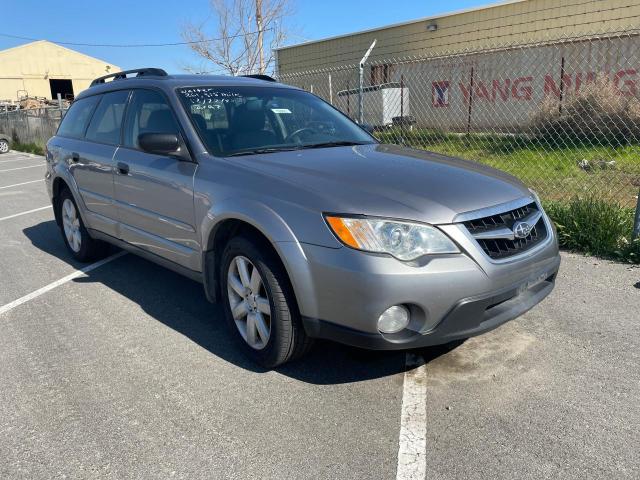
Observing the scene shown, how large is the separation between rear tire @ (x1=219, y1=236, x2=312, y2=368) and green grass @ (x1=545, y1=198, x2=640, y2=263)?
3539mm

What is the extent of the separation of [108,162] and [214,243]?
1637 millimetres

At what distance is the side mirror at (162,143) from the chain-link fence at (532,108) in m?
3.45

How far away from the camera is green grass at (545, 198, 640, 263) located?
5090 mm

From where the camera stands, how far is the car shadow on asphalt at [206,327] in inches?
124

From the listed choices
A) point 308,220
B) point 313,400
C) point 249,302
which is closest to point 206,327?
point 249,302

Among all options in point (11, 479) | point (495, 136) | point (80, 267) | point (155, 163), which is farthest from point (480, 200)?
point (495, 136)

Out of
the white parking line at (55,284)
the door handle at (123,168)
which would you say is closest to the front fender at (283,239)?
the door handle at (123,168)

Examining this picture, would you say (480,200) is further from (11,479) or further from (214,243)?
(11,479)

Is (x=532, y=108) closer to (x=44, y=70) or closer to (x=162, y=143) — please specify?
(x=162, y=143)

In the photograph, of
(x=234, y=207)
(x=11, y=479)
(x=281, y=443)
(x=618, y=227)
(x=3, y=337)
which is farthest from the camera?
(x=618, y=227)

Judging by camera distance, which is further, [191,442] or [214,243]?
[214,243]

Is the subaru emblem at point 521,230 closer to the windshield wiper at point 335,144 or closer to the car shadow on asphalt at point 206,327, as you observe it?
the car shadow on asphalt at point 206,327

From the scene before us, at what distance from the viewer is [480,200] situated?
2838 millimetres

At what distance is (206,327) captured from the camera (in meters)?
3.80
